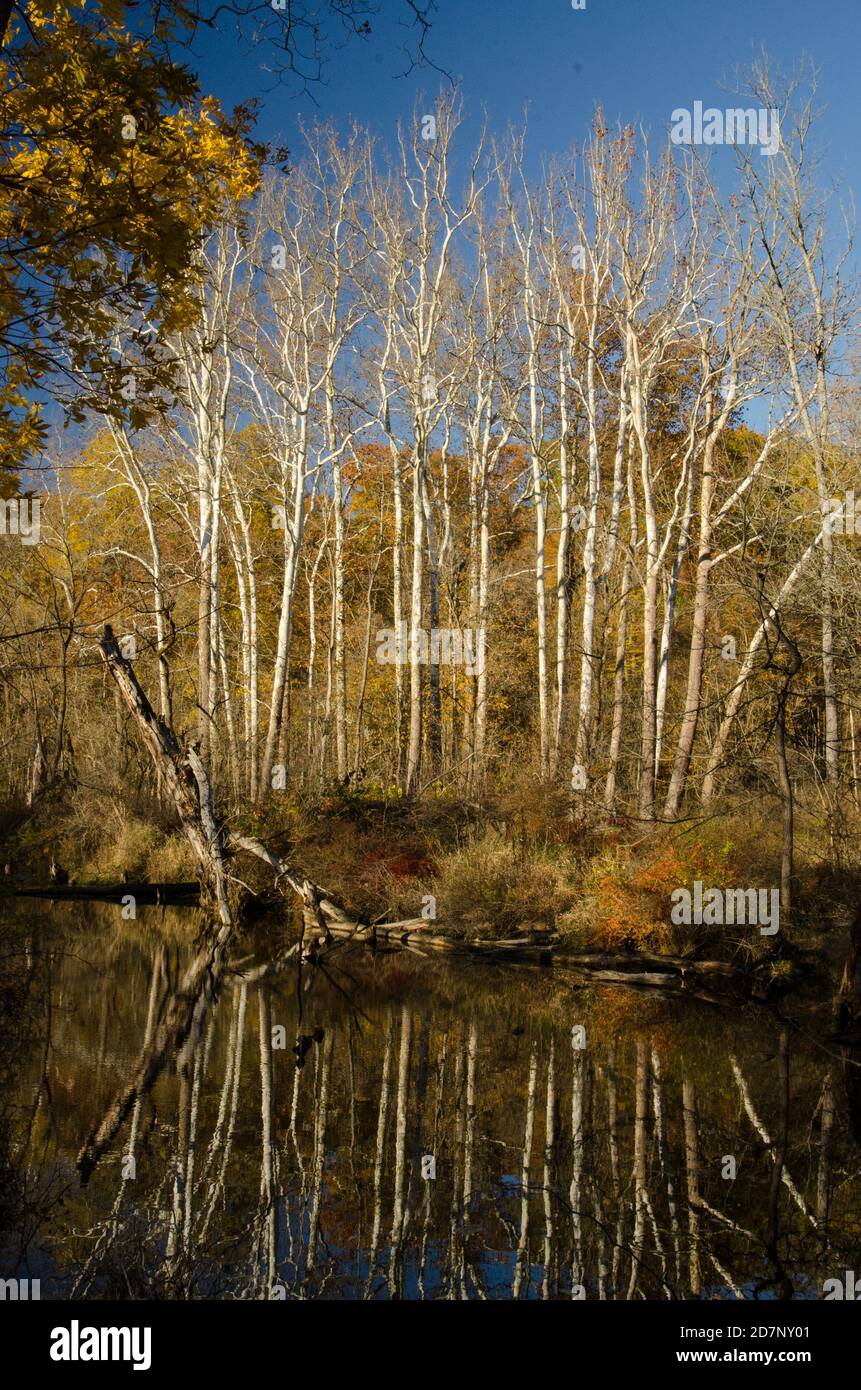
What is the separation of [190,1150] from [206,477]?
18.7 meters

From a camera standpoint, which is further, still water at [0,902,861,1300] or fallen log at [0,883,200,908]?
fallen log at [0,883,200,908]

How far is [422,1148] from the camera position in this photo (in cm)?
758

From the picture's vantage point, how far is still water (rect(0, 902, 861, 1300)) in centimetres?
574

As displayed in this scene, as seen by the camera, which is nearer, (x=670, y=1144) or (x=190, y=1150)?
(x=190, y=1150)

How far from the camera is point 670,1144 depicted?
7805 mm

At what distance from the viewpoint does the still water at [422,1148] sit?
5.74m

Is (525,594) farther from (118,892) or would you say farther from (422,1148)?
(422,1148)

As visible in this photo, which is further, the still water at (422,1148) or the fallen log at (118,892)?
the fallen log at (118,892)

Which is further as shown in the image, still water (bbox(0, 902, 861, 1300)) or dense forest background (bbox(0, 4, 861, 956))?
dense forest background (bbox(0, 4, 861, 956))

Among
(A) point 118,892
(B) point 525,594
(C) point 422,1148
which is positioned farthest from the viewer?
(B) point 525,594

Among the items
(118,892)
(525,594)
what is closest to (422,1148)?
(118,892)

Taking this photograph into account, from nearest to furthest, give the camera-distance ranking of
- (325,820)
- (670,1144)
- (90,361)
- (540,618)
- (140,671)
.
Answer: (90,361) < (670,1144) < (325,820) < (540,618) < (140,671)

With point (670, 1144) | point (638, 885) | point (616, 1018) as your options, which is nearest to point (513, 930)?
point (638, 885)
